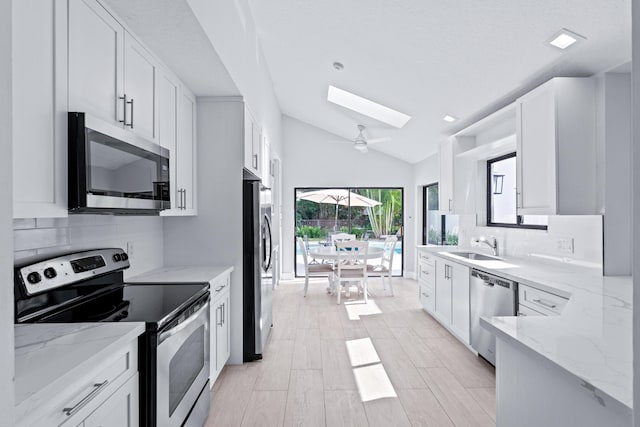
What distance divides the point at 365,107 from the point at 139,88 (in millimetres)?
3688

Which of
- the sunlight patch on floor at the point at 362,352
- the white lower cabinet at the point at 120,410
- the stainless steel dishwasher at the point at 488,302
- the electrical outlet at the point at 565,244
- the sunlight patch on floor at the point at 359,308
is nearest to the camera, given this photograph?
the white lower cabinet at the point at 120,410

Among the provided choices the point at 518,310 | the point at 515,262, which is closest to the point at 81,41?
the point at 518,310

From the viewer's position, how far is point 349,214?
7168mm

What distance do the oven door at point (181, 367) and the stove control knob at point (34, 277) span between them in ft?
1.87

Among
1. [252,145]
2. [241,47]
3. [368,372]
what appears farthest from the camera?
[252,145]

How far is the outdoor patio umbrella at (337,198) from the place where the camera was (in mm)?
7062

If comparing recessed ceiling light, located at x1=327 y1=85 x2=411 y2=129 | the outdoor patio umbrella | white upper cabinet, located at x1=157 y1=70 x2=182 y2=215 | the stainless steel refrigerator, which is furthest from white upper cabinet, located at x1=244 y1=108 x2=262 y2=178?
the outdoor patio umbrella

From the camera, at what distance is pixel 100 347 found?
1194 millimetres

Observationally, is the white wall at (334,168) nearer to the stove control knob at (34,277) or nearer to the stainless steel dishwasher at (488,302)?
the stainless steel dishwasher at (488,302)

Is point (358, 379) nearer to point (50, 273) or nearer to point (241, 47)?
point (50, 273)

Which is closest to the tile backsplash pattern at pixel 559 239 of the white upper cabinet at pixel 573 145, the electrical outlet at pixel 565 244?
the electrical outlet at pixel 565 244

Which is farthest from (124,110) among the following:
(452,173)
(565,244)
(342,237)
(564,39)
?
(342,237)

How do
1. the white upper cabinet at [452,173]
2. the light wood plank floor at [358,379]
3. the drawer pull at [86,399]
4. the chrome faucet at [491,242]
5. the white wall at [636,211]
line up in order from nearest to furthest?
the white wall at [636,211] < the drawer pull at [86,399] < the light wood plank floor at [358,379] < the chrome faucet at [491,242] < the white upper cabinet at [452,173]

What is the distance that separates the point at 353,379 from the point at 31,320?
211cm
